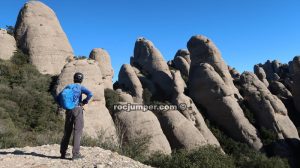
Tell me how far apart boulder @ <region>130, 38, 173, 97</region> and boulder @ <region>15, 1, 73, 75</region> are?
15.0 meters

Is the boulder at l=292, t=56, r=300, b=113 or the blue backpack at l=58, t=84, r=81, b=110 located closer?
the blue backpack at l=58, t=84, r=81, b=110

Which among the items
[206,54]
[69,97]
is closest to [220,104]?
[206,54]

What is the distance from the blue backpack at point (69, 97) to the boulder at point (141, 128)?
1738cm

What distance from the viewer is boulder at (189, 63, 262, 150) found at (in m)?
34.8

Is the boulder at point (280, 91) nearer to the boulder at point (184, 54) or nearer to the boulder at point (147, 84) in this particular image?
the boulder at point (184, 54)

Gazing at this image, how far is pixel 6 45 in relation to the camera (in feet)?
97.2

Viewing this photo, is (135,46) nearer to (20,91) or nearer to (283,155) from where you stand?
(283,155)

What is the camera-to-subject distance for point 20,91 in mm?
23578

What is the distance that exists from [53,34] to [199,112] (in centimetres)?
1619

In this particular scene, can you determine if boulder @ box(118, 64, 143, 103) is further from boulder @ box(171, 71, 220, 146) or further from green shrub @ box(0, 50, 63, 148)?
green shrub @ box(0, 50, 63, 148)

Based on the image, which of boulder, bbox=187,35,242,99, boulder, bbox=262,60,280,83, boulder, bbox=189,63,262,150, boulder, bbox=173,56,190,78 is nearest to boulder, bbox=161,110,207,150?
boulder, bbox=189,63,262,150

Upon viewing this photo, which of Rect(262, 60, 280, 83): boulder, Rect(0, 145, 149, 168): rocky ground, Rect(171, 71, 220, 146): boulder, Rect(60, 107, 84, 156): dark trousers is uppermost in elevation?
Rect(262, 60, 280, 83): boulder

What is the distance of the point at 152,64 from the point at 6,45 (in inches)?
924

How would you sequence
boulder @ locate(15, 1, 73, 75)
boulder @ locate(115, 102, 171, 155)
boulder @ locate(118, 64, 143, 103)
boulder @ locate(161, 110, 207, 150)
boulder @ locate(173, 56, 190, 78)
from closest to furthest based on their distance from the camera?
boulder @ locate(115, 102, 171, 155) < boulder @ locate(161, 110, 207, 150) < boulder @ locate(15, 1, 73, 75) < boulder @ locate(118, 64, 143, 103) < boulder @ locate(173, 56, 190, 78)
